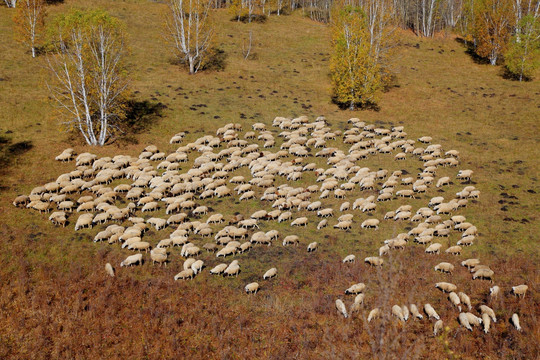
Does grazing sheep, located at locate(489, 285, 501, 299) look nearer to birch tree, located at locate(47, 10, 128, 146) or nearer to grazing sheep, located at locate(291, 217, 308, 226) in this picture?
grazing sheep, located at locate(291, 217, 308, 226)

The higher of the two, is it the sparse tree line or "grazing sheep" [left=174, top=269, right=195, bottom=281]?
the sparse tree line

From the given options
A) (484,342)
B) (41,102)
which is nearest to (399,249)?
(484,342)

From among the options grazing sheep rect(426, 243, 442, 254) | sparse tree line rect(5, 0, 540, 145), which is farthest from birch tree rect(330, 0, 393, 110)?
grazing sheep rect(426, 243, 442, 254)

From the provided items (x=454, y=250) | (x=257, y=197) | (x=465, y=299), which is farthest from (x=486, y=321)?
(x=257, y=197)

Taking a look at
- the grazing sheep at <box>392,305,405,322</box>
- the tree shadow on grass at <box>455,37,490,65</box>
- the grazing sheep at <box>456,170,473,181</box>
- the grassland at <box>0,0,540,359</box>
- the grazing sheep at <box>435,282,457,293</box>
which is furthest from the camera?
the tree shadow on grass at <box>455,37,490,65</box>

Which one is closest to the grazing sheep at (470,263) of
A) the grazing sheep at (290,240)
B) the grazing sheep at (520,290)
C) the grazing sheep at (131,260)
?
the grazing sheep at (520,290)

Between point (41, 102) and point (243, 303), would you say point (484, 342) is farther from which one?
point (41, 102)

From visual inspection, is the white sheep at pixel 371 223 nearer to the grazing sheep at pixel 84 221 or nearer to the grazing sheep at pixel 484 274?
the grazing sheep at pixel 484 274

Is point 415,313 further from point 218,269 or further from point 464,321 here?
point 218,269
